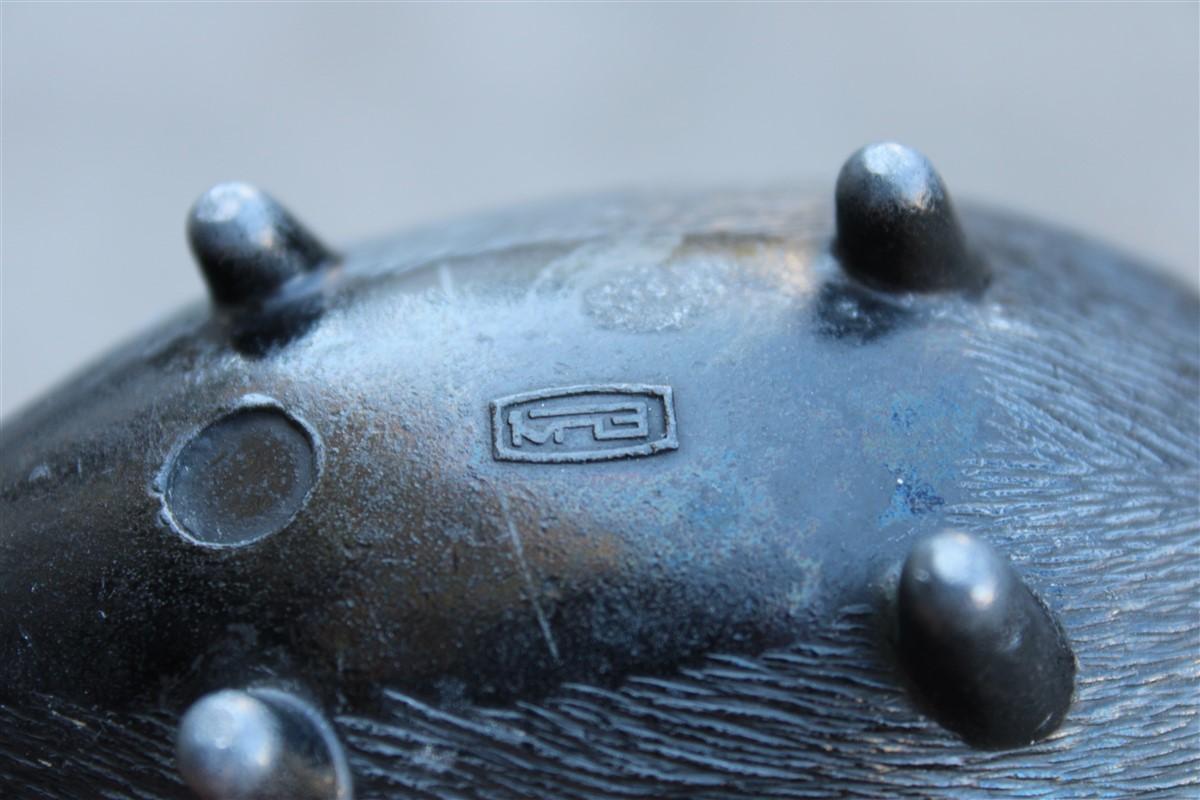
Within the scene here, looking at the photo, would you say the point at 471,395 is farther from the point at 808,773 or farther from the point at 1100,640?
the point at 1100,640

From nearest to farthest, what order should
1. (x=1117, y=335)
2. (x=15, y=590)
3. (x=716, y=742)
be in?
1. (x=716, y=742)
2. (x=15, y=590)
3. (x=1117, y=335)

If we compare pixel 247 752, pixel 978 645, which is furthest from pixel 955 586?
pixel 247 752

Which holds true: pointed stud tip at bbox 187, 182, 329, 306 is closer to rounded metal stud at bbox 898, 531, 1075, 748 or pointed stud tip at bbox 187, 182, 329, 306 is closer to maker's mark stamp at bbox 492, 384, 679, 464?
maker's mark stamp at bbox 492, 384, 679, 464

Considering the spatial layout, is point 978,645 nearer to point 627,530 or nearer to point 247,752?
point 627,530

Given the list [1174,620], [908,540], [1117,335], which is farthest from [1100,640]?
[1117,335]

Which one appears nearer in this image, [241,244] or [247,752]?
[247,752]

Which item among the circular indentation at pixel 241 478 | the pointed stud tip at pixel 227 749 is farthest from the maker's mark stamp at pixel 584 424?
the pointed stud tip at pixel 227 749
